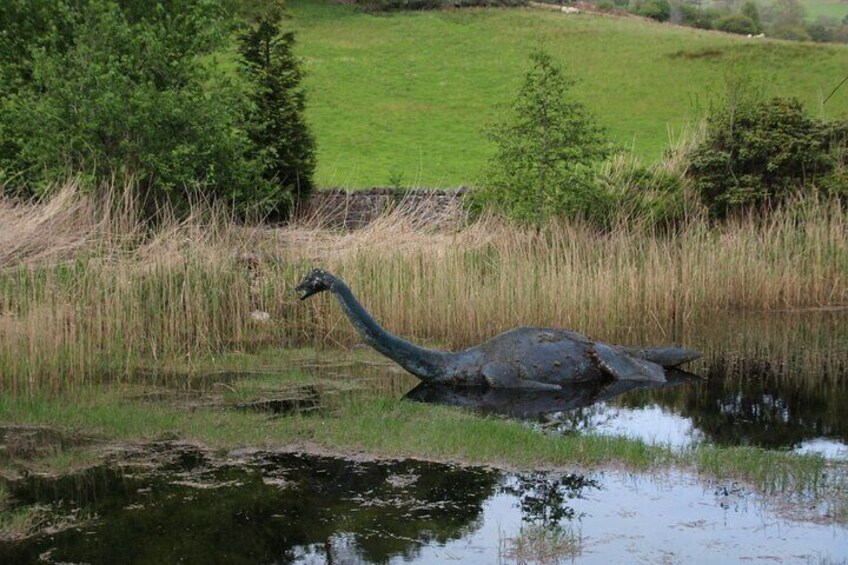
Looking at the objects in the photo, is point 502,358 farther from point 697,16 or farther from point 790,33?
point 697,16

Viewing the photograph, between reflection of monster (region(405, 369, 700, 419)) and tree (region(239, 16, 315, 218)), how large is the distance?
10188mm

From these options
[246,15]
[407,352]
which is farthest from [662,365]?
[246,15]

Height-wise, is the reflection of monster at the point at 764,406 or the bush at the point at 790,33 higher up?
the bush at the point at 790,33

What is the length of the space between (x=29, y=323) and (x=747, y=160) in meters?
13.6

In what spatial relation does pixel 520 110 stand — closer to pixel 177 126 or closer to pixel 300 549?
pixel 177 126

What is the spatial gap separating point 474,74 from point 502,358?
3650 cm

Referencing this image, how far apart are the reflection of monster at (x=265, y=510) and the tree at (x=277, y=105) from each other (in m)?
12.7

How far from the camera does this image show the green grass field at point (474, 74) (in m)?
35.5

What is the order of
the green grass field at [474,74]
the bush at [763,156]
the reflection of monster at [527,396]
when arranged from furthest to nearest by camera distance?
the green grass field at [474,74]
the bush at [763,156]
the reflection of monster at [527,396]

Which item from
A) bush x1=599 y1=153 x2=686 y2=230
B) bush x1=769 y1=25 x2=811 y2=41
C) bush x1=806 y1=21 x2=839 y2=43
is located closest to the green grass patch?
bush x1=599 y1=153 x2=686 y2=230

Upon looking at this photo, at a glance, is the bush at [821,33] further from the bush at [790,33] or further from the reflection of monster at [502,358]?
the reflection of monster at [502,358]

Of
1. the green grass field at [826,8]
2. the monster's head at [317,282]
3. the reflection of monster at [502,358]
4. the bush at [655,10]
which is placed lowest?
the reflection of monster at [502,358]

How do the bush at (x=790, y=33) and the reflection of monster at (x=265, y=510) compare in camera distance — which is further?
the bush at (x=790, y=33)

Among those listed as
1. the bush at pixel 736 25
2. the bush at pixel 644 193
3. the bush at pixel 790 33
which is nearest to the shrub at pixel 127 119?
the bush at pixel 644 193
